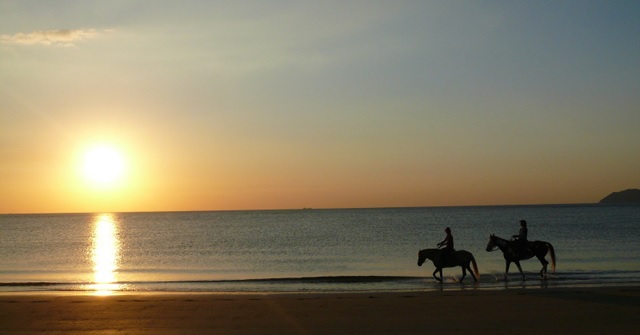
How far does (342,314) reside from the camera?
44.7 ft

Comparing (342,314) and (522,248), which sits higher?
(522,248)

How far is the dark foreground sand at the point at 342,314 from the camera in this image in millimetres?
12016

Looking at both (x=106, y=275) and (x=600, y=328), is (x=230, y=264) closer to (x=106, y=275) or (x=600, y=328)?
(x=106, y=275)

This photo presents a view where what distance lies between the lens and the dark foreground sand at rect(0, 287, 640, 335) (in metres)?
12.0

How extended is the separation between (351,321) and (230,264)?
2237 centimetres

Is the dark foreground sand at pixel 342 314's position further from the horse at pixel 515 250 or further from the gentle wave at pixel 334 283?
the horse at pixel 515 250

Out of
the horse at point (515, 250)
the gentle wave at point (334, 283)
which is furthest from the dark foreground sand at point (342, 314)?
the horse at point (515, 250)

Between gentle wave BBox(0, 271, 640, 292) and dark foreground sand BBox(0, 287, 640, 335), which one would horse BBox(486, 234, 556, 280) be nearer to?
gentle wave BBox(0, 271, 640, 292)

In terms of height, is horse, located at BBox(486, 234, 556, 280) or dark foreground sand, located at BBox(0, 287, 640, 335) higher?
horse, located at BBox(486, 234, 556, 280)

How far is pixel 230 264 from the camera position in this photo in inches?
1352

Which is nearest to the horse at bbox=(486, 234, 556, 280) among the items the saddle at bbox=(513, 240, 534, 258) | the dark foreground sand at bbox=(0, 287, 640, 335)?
the saddle at bbox=(513, 240, 534, 258)

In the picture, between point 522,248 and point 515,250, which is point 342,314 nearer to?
point 515,250

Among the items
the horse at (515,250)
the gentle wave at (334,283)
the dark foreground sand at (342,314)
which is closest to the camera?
the dark foreground sand at (342,314)

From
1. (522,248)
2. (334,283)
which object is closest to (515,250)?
(522,248)
